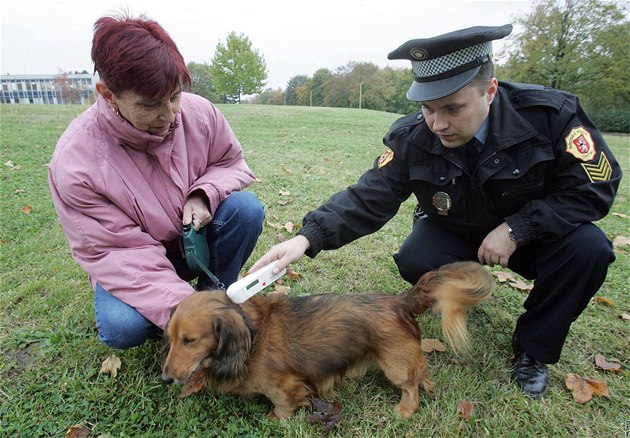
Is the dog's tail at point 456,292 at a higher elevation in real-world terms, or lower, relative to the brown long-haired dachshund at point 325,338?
higher

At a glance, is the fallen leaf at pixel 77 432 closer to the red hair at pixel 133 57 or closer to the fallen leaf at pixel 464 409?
the red hair at pixel 133 57

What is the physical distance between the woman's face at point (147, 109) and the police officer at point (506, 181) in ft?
2.99

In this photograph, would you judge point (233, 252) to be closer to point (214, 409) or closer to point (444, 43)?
point (214, 409)

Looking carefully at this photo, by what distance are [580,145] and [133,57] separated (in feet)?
7.46

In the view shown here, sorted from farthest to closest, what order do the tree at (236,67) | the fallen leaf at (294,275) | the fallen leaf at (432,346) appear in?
1. the tree at (236,67)
2. the fallen leaf at (294,275)
3. the fallen leaf at (432,346)

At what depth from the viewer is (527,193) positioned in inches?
92.0

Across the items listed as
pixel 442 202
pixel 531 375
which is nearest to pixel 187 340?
pixel 442 202

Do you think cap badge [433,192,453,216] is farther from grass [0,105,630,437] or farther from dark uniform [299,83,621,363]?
grass [0,105,630,437]

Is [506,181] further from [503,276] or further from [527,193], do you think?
[503,276]

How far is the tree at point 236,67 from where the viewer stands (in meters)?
47.4

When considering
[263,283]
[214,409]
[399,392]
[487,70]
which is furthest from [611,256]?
[214,409]

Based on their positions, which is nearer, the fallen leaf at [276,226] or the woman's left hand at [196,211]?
the woman's left hand at [196,211]

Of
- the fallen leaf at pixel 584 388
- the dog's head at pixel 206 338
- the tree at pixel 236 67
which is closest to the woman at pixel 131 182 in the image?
the dog's head at pixel 206 338

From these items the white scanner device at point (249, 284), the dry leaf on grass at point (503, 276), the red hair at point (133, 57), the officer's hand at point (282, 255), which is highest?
the red hair at point (133, 57)
